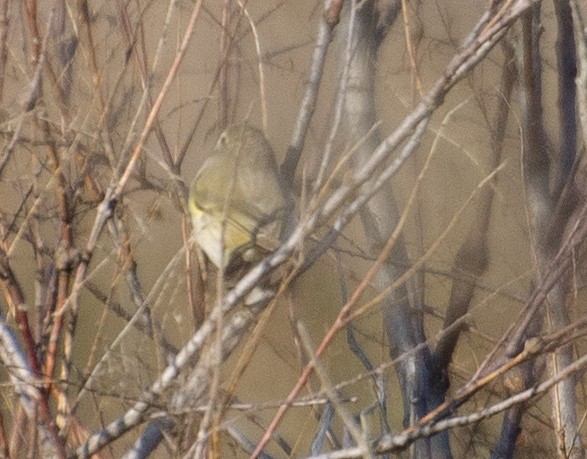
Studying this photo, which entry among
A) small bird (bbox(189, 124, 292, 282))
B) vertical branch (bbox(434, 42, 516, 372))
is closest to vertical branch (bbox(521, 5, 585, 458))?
vertical branch (bbox(434, 42, 516, 372))

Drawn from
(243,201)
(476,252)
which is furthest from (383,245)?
(476,252)

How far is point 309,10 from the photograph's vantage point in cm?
437

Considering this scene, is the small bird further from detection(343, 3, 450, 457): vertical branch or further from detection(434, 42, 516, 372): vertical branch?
detection(434, 42, 516, 372): vertical branch

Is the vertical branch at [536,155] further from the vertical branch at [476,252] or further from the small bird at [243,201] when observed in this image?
the small bird at [243,201]

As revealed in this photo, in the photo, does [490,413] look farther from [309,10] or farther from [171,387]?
[309,10]

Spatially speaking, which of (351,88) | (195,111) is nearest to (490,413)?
(351,88)

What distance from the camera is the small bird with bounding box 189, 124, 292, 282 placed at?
2402mm

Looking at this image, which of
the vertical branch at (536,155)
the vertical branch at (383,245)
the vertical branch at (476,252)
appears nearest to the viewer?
the vertical branch at (536,155)

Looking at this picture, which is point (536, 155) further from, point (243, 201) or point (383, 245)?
point (243, 201)

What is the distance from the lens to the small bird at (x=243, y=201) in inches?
94.6

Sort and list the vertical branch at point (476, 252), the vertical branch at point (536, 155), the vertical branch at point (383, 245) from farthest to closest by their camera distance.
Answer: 1. the vertical branch at point (476, 252)
2. the vertical branch at point (383, 245)
3. the vertical branch at point (536, 155)

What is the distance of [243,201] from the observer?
2.58 meters

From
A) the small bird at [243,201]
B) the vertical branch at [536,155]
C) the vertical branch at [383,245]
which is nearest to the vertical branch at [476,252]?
the vertical branch at [383,245]

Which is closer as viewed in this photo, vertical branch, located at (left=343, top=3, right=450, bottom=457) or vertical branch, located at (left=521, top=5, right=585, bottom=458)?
vertical branch, located at (left=521, top=5, right=585, bottom=458)
